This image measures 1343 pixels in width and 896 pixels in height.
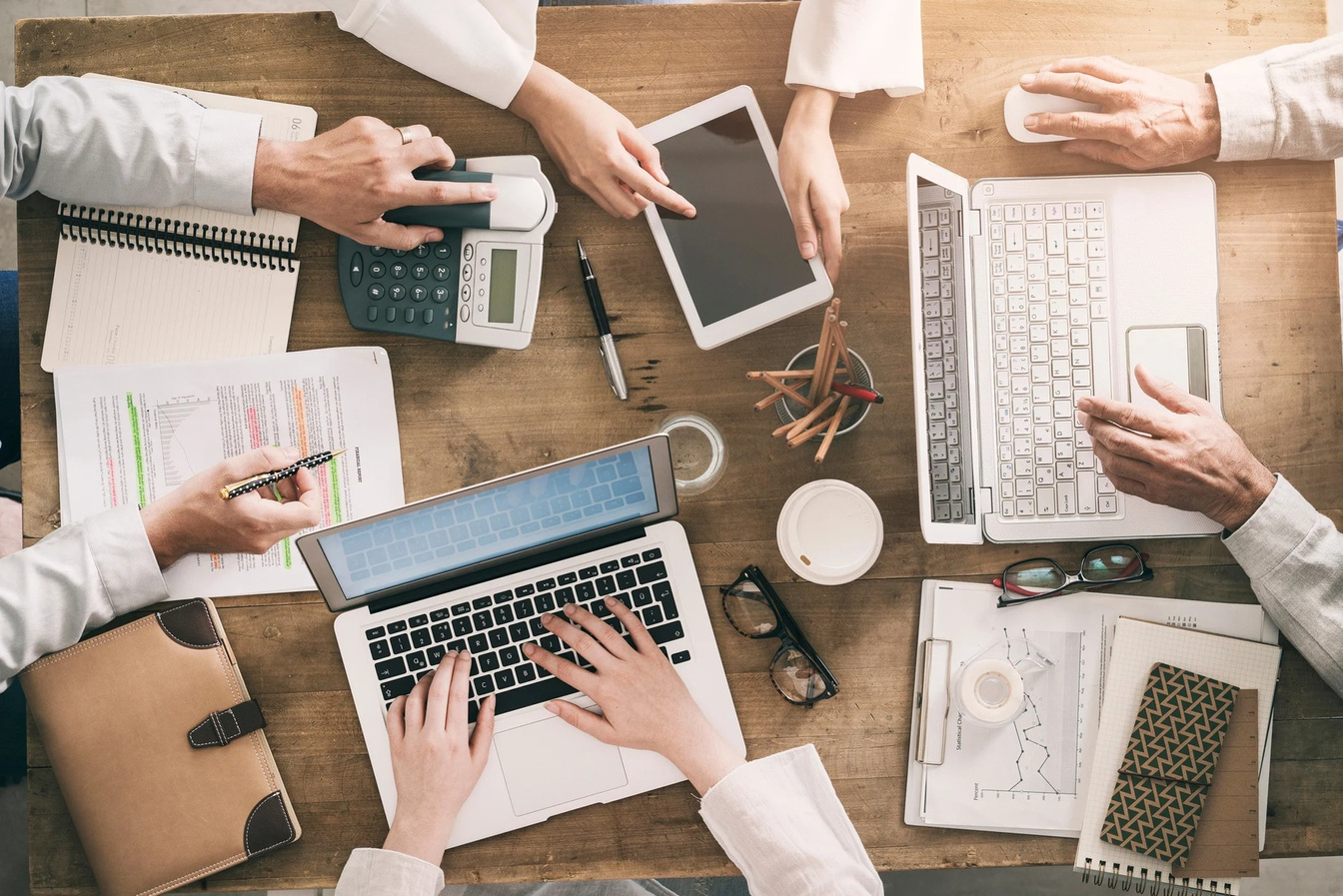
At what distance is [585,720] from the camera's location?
1.06 m

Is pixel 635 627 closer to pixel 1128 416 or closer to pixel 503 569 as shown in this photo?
pixel 503 569

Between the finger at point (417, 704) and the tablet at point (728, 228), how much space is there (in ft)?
1.82

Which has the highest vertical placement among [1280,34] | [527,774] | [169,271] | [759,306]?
[1280,34]

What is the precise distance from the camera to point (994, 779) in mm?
1084

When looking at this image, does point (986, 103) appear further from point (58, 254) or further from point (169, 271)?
point (58, 254)

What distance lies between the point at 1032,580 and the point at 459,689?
737 mm

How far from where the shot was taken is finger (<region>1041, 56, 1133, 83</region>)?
1.08m

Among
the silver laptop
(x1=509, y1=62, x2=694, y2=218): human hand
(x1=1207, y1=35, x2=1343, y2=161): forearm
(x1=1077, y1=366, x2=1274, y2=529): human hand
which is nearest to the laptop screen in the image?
the silver laptop

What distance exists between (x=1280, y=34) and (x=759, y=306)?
0.77 metres

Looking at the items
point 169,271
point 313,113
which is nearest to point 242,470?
point 169,271

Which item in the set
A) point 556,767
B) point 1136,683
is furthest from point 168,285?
point 1136,683

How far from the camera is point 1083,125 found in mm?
1074

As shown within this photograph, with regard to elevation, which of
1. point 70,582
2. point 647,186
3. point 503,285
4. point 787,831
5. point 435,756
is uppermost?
point 647,186

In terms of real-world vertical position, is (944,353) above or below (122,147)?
below
